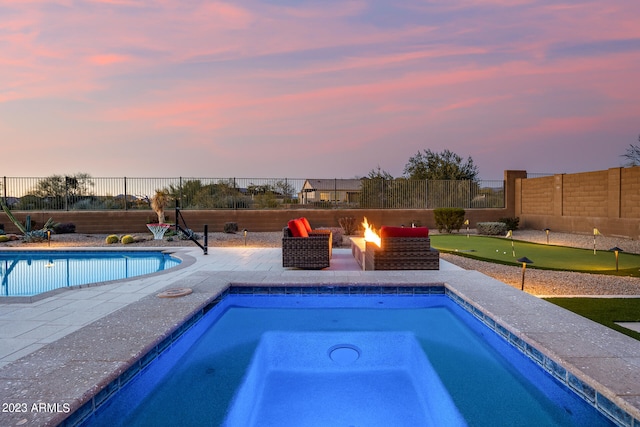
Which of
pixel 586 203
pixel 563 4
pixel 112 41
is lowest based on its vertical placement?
pixel 586 203

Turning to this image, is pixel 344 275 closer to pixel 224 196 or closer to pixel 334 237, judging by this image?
pixel 334 237

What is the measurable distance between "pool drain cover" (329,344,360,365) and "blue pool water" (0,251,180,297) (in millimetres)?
4621

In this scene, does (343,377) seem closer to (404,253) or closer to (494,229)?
(404,253)

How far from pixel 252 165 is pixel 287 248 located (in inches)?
621

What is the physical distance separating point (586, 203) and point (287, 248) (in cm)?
1205

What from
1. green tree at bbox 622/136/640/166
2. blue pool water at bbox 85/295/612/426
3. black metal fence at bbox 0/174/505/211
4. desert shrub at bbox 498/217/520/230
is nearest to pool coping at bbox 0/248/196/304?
blue pool water at bbox 85/295/612/426

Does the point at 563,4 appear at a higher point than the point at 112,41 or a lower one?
higher

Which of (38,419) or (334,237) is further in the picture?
(334,237)

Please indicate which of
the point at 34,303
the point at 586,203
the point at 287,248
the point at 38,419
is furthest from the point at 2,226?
the point at 586,203

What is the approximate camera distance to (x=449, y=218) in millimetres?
14266

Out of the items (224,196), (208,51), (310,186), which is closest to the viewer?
(208,51)

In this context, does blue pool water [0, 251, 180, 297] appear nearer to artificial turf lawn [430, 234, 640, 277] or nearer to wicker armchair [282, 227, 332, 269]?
wicker armchair [282, 227, 332, 269]

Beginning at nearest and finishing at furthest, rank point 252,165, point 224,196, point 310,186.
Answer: point 224,196, point 310,186, point 252,165

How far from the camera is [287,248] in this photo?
6488 mm
